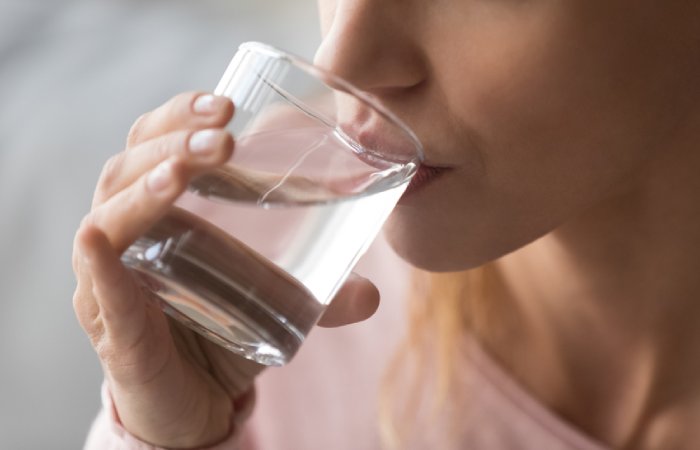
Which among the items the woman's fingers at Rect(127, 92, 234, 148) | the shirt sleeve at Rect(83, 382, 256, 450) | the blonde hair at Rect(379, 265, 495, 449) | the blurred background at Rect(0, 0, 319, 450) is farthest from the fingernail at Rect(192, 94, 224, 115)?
the blurred background at Rect(0, 0, 319, 450)

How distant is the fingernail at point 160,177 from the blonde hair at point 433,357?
678mm

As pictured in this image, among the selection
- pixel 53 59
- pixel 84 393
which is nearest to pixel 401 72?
pixel 84 393

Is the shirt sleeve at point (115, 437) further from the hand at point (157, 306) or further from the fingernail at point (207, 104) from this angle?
the fingernail at point (207, 104)

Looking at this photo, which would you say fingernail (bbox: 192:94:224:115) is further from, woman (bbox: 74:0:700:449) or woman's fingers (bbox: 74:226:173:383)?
woman's fingers (bbox: 74:226:173:383)

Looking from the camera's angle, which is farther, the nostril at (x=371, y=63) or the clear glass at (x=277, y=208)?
the nostril at (x=371, y=63)

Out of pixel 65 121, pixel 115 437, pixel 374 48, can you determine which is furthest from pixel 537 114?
pixel 65 121

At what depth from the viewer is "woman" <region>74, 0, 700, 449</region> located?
0.82 meters

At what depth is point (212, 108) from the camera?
2.39 feet

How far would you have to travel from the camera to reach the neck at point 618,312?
1140 mm

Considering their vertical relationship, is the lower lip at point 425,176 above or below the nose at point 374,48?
below

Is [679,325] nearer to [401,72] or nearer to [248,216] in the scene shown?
[401,72]

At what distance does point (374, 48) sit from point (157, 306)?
294mm

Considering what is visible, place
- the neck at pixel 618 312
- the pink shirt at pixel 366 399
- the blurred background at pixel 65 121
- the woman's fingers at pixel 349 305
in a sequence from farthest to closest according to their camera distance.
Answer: the blurred background at pixel 65 121 < the pink shirt at pixel 366 399 < the neck at pixel 618 312 < the woman's fingers at pixel 349 305

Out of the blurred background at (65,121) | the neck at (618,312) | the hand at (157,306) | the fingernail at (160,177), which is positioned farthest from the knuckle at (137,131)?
the blurred background at (65,121)
